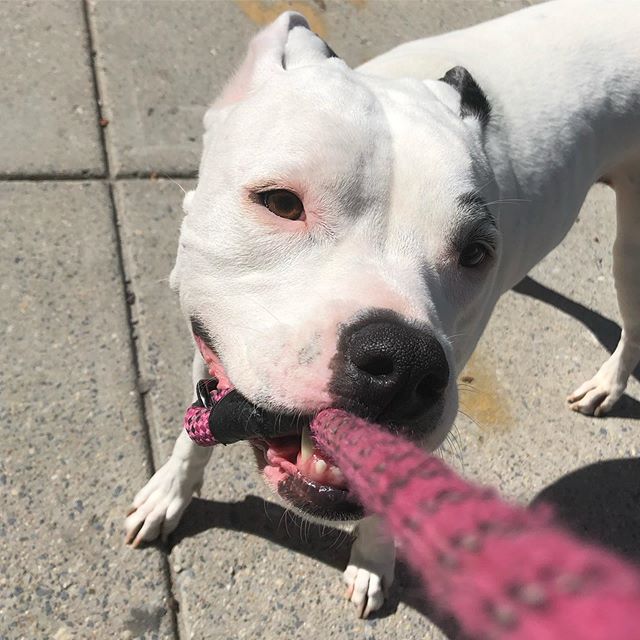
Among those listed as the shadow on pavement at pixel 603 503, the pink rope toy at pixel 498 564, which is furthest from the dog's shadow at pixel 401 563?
the pink rope toy at pixel 498 564

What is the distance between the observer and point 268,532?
10.7 ft

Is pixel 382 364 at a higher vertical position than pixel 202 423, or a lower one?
higher

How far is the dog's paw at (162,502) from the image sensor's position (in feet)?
10.0

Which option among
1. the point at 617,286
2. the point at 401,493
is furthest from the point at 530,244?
the point at 401,493

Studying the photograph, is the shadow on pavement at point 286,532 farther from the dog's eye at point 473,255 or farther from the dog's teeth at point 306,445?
the dog's eye at point 473,255

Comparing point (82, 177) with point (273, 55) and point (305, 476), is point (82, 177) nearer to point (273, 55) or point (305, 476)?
point (273, 55)

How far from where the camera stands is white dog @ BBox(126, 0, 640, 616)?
188 cm

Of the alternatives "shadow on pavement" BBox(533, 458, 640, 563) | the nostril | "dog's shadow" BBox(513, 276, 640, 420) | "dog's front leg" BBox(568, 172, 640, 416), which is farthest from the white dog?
"dog's shadow" BBox(513, 276, 640, 420)

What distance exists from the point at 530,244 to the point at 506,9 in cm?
385

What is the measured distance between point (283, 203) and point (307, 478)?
2.61 ft

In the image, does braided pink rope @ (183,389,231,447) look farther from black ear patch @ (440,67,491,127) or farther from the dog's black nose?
black ear patch @ (440,67,491,127)

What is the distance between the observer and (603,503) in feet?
12.2

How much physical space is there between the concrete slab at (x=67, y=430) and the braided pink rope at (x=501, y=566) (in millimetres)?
2412

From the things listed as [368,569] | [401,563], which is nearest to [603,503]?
[401,563]
